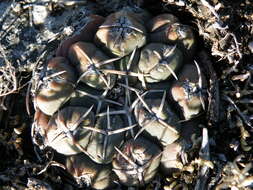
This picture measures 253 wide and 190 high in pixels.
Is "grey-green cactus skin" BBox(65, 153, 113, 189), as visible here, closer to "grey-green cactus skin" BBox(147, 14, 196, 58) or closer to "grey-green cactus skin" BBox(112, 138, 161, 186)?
"grey-green cactus skin" BBox(112, 138, 161, 186)

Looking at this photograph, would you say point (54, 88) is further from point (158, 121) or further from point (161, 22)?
point (161, 22)

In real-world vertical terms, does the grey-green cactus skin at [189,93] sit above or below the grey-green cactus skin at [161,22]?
below

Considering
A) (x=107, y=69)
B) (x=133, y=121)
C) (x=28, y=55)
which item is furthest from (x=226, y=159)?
(x=28, y=55)

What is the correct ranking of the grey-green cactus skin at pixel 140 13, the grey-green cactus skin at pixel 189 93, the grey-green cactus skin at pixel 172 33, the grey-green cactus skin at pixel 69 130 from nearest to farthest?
the grey-green cactus skin at pixel 69 130 → the grey-green cactus skin at pixel 189 93 → the grey-green cactus skin at pixel 172 33 → the grey-green cactus skin at pixel 140 13

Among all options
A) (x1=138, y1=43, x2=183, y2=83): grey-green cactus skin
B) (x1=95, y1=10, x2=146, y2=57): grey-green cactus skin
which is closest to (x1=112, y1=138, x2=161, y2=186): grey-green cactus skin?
(x1=138, y1=43, x2=183, y2=83): grey-green cactus skin

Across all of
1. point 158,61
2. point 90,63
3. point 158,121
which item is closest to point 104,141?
point 158,121

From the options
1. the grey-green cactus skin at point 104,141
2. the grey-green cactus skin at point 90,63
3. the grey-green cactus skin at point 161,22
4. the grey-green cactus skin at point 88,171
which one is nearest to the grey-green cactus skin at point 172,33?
the grey-green cactus skin at point 161,22

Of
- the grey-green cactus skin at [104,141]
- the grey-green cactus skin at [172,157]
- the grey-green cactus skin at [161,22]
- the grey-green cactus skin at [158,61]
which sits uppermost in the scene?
the grey-green cactus skin at [161,22]

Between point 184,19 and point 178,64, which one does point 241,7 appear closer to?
point 184,19

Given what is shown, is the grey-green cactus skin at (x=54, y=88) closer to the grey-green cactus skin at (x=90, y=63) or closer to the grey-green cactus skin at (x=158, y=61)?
the grey-green cactus skin at (x=90, y=63)
